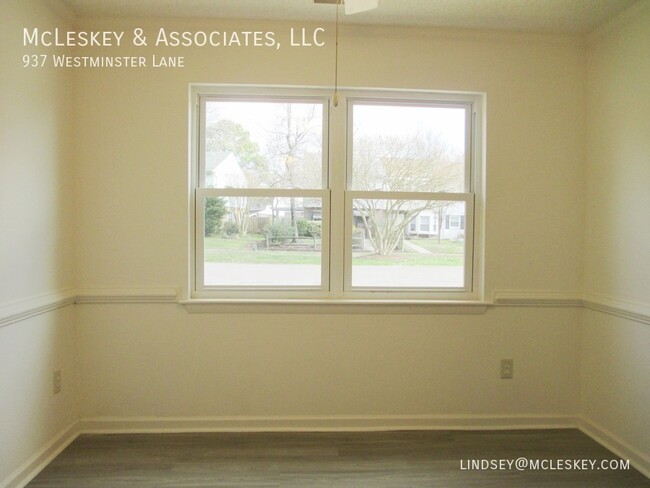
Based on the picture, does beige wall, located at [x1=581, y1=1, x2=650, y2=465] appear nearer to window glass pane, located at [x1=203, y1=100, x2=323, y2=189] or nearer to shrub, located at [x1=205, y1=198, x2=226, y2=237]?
window glass pane, located at [x1=203, y1=100, x2=323, y2=189]

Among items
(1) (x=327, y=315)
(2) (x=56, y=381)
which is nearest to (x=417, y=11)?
(1) (x=327, y=315)

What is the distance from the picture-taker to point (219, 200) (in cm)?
271

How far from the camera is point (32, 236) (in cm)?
217

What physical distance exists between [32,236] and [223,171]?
3.69ft

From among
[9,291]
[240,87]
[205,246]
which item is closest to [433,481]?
[205,246]

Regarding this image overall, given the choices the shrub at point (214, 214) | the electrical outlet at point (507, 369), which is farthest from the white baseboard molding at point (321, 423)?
the shrub at point (214, 214)

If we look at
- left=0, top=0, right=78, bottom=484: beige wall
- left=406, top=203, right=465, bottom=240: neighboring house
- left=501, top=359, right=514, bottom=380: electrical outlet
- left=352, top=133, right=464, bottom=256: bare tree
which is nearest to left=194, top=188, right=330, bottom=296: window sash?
left=352, top=133, right=464, bottom=256: bare tree

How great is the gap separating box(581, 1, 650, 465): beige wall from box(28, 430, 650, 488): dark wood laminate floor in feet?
1.06

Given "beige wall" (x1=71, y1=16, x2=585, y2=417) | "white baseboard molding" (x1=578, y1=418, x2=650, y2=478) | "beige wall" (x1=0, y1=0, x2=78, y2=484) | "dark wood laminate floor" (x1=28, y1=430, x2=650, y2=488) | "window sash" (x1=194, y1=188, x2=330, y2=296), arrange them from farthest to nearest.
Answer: "window sash" (x1=194, y1=188, x2=330, y2=296) < "beige wall" (x1=71, y1=16, x2=585, y2=417) < "white baseboard molding" (x1=578, y1=418, x2=650, y2=478) < "dark wood laminate floor" (x1=28, y1=430, x2=650, y2=488) < "beige wall" (x1=0, y1=0, x2=78, y2=484)

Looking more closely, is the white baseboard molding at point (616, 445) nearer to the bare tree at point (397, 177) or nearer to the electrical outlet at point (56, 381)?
the bare tree at point (397, 177)

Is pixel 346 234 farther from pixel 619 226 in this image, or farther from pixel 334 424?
pixel 619 226

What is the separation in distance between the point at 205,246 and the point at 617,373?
269cm

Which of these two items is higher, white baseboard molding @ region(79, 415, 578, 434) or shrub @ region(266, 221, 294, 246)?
shrub @ region(266, 221, 294, 246)

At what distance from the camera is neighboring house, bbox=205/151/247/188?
2711mm
